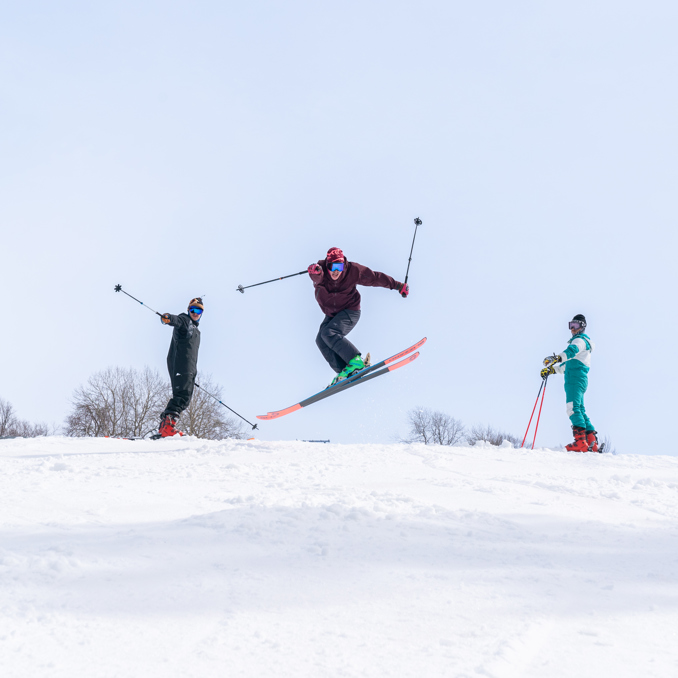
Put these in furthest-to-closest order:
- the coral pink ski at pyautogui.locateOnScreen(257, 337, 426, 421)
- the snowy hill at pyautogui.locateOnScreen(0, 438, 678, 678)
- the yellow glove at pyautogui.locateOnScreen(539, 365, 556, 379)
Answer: the yellow glove at pyautogui.locateOnScreen(539, 365, 556, 379), the coral pink ski at pyautogui.locateOnScreen(257, 337, 426, 421), the snowy hill at pyautogui.locateOnScreen(0, 438, 678, 678)

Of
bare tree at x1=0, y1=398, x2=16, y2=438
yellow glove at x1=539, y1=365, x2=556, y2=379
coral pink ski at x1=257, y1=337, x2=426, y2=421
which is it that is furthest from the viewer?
bare tree at x1=0, y1=398, x2=16, y2=438

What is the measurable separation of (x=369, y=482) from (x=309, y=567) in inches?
86.8

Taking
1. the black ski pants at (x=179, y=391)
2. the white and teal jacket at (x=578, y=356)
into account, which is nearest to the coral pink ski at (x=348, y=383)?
the black ski pants at (x=179, y=391)

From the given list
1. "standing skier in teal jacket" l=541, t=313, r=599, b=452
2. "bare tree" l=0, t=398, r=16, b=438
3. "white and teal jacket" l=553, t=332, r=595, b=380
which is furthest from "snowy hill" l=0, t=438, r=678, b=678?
"bare tree" l=0, t=398, r=16, b=438

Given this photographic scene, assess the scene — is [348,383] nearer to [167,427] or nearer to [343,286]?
[343,286]

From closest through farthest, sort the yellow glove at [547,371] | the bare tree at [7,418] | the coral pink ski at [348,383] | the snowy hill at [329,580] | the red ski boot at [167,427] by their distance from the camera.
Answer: the snowy hill at [329,580] < the coral pink ski at [348,383] < the red ski boot at [167,427] < the yellow glove at [547,371] < the bare tree at [7,418]

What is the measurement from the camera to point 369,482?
4680mm

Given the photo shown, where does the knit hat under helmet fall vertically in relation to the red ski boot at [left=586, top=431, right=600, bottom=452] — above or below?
above

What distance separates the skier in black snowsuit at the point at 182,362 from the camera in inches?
387

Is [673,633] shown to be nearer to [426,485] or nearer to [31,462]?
[426,485]

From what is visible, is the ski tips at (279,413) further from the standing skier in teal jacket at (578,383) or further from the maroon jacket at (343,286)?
the standing skier in teal jacket at (578,383)

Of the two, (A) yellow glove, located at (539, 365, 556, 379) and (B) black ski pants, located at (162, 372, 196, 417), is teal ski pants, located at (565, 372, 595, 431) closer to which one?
(A) yellow glove, located at (539, 365, 556, 379)

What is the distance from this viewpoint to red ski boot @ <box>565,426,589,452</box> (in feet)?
31.5

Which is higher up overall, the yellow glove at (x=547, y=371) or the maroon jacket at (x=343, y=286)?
the maroon jacket at (x=343, y=286)
